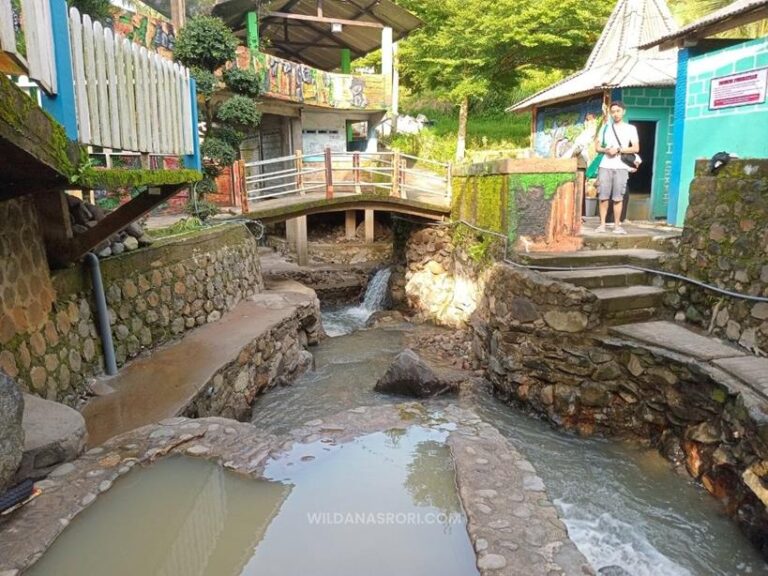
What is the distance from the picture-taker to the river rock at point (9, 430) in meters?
2.69

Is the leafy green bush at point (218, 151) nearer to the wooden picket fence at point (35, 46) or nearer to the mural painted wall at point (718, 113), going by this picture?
the wooden picket fence at point (35, 46)

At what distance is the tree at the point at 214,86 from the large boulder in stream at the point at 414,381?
4.73 m

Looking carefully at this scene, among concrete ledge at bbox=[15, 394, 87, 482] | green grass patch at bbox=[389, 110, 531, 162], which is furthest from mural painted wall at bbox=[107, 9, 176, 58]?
concrete ledge at bbox=[15, 394, 87, 482]

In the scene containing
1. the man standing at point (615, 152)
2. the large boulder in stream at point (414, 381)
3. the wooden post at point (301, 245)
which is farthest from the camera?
the wooden post at point (301, 245)

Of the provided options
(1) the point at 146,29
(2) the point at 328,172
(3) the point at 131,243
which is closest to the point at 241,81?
(2) the point at 328,172

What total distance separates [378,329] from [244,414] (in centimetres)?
515

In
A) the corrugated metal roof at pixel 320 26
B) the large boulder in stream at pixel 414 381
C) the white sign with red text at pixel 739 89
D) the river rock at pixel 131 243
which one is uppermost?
the corrugated metal roof at pixel 320 26

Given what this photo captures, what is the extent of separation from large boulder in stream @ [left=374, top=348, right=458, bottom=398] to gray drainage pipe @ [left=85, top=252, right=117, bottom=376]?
334 cm

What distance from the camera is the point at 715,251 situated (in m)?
5.67

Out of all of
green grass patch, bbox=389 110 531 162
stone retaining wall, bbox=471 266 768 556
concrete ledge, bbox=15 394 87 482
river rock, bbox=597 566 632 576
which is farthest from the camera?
green grass patch, bbox=389 110 531 162

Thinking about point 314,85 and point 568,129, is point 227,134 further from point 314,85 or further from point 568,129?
point 568,129

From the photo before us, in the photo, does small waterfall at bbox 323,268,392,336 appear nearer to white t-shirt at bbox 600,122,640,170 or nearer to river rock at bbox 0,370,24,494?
white t-shirt at bbox 600,122,640,170

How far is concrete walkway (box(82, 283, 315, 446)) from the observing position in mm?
4410

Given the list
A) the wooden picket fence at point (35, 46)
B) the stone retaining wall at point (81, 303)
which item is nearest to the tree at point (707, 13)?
the stone retaining wall at point (81, 303)
